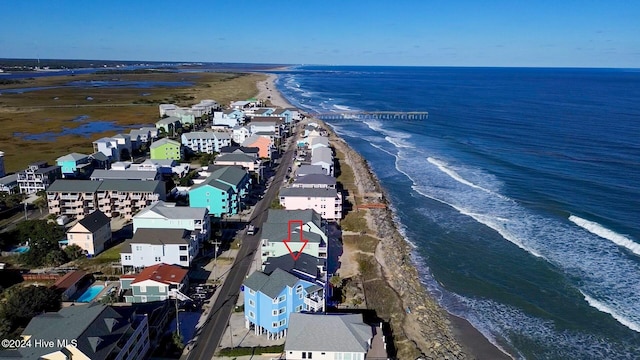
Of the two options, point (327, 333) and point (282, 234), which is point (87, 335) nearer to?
point (327, 333)

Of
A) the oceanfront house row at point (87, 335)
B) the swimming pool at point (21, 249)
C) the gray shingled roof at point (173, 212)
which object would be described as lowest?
the swimming pool at point (21, 249)

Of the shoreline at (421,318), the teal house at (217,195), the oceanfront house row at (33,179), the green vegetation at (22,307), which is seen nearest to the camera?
the green vegetation at (22,307)

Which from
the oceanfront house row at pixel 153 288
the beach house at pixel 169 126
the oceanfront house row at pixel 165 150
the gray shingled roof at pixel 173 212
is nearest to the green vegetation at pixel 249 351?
the oceanfront house row at pixel 153 288

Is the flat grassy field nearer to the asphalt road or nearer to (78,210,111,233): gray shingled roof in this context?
(78,210,111,233): gray shingled roof

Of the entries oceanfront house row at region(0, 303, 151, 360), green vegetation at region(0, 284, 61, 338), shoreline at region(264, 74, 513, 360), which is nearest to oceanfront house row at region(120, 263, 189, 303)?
green vegetation at region(0, 284, 61, 338)

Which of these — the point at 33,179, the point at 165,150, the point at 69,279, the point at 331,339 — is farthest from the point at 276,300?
the point at 165,150

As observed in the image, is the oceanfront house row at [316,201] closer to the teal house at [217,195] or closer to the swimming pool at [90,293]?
the teal house at [217,195]
